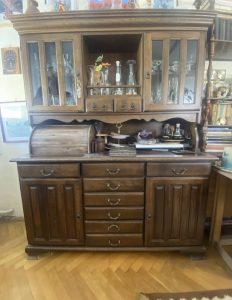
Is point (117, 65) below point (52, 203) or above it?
above

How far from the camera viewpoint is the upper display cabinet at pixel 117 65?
4.72ft

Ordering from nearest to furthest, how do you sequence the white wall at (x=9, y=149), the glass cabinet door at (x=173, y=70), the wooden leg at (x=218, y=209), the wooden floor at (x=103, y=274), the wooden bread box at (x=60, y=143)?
the wooden floor at (x=103, y=274) < the glass cabinet door at (x=173, y=70) < the wooden bread box at (x=60, y=143) < the wooden leg at (x=218, y=209) < the white wall at (x=9, y=149)

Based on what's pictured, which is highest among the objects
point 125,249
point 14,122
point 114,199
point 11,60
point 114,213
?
point 11,60

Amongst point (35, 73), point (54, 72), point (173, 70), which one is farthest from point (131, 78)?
point (35, 73)

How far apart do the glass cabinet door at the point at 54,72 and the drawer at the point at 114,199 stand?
73cm

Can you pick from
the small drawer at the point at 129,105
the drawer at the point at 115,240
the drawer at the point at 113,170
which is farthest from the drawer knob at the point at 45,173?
the small drawer at the point at 129,105

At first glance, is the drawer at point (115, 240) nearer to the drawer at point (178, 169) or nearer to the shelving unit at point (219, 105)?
the drawer at point (178, 169)

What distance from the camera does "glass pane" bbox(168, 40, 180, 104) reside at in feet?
4.99

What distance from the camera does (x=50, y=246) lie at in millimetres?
1673

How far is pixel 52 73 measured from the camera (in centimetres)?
A: 158

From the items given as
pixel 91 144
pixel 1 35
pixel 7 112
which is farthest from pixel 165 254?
pixel 1 35

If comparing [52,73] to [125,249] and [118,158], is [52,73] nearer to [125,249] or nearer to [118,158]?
[118,158]

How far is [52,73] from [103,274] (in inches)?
66.3

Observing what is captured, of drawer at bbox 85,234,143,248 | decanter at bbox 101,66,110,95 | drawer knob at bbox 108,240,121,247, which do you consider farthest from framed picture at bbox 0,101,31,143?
drawer knob at bbox 108,240,121,247
